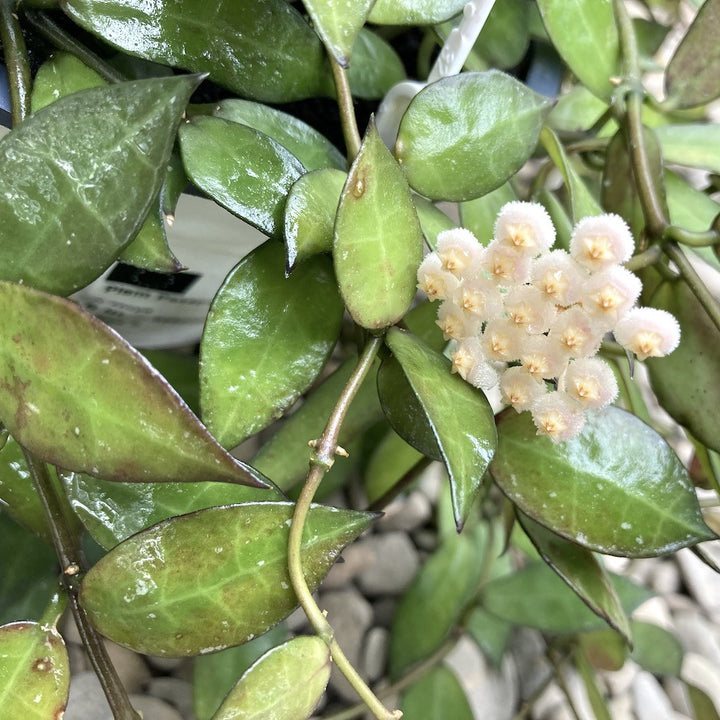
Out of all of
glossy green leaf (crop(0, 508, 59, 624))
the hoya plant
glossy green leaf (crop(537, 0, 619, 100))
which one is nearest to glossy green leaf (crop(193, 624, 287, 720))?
the hoya plant

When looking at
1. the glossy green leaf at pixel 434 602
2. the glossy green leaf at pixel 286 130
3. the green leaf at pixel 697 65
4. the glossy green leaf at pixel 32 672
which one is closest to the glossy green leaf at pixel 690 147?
the green leaf at pixel 697 65

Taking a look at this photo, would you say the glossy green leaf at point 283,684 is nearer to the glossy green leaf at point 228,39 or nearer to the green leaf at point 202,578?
the green leaf at point 202,578

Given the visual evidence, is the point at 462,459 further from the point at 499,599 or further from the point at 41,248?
the point at 499,599

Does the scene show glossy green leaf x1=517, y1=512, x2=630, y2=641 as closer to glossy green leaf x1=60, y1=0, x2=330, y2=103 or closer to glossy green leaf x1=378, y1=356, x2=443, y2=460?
glossy green leaf x1=378, y1=356, x2=443, y2=460

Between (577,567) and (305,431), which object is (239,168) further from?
(577,567)

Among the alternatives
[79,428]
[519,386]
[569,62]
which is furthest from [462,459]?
[569,62]

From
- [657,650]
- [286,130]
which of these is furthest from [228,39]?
[657,650]
